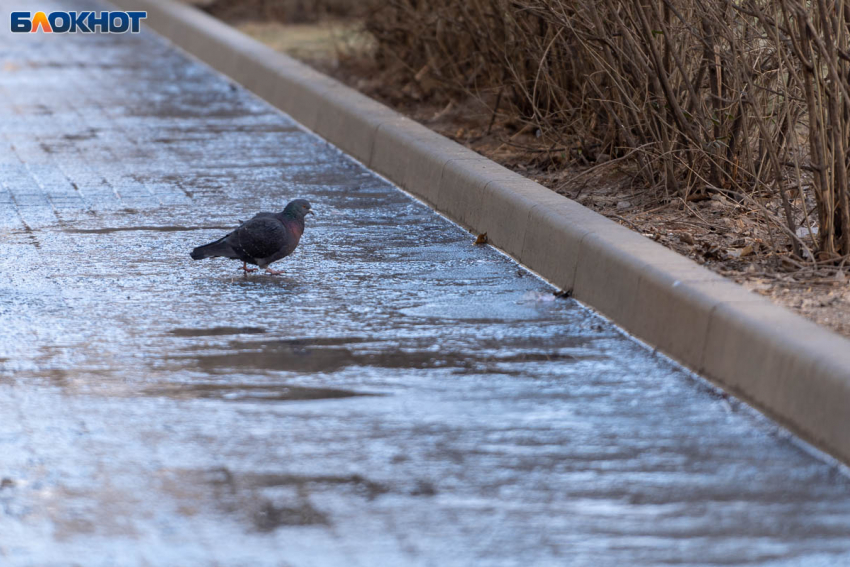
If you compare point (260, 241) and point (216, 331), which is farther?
point (260, 241)

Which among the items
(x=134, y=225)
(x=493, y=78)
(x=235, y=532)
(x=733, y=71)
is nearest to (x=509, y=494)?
(x=235, y=532)

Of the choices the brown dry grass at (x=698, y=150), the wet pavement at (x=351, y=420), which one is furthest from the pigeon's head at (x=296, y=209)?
the brown dry grass at (x=698, y=150)

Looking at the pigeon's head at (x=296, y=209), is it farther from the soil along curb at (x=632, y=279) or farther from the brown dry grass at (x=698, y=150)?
the brown dry grass at (x=698, y=150)

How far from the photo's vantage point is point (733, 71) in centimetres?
717

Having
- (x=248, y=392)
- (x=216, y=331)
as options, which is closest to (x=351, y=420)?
(x=248, y=392)

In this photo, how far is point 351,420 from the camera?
4797mm

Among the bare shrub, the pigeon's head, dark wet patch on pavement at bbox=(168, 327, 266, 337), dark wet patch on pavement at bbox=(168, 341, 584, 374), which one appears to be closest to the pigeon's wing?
the pigeon's head

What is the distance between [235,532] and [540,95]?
6152mm

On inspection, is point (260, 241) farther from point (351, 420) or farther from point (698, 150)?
point (698, 150)

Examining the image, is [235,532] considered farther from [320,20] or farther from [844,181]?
[320,20]

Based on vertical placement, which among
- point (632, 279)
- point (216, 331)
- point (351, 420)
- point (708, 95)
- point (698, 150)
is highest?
point (708, 95)

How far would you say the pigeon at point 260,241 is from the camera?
21.4 ft

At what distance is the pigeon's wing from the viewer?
650 cm

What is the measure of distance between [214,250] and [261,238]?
272 mm
